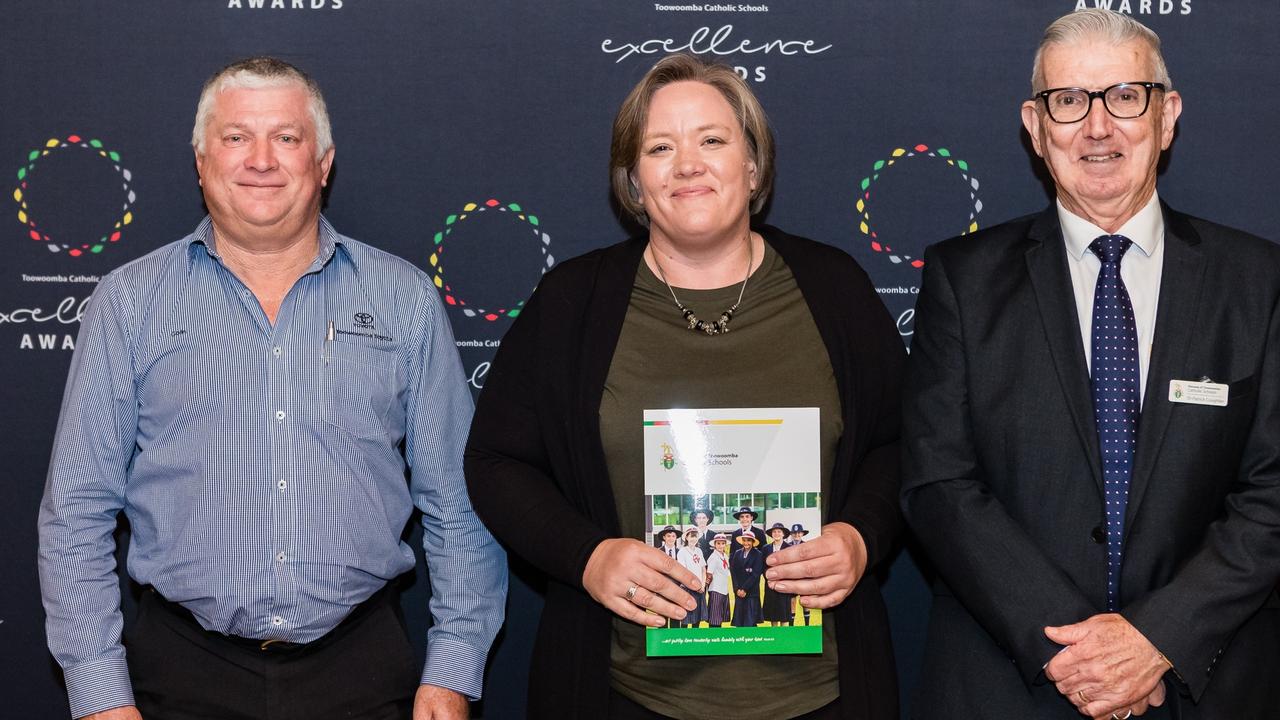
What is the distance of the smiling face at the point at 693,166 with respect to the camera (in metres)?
2.58

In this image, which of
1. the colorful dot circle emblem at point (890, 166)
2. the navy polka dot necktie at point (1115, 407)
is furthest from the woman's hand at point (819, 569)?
the colorful dot circle emblem at point (890, 166)

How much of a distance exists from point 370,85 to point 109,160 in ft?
2.48

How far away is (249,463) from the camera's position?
2.66m

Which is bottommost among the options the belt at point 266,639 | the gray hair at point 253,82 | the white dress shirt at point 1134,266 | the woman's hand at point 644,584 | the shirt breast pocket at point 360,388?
the belt at point 266,639

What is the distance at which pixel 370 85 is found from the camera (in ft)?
10.8

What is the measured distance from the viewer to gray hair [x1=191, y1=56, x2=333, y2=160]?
276 centimetres

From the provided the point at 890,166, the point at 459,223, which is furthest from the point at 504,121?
the point at 890,166

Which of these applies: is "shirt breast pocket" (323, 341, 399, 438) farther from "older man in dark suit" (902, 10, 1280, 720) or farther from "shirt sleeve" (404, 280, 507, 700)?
"older man in dark suit" (902, 10, 1280, 720)

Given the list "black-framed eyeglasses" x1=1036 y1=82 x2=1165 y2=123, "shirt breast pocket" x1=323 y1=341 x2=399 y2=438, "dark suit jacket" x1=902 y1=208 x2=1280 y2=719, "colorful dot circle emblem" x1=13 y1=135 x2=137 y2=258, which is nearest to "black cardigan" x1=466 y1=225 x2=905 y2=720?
"dark suit jacket" x1=902 y1=208 x2=1280 y2=719

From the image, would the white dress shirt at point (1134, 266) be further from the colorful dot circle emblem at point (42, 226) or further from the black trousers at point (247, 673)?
the colorful dot circle emblem at point (42, 226)

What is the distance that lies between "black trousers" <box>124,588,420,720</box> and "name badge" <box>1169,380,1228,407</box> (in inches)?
73.0

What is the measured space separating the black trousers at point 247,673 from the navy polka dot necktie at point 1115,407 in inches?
65.4

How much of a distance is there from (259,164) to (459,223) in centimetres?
74

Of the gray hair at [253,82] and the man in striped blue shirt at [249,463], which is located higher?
the gray hair at [253,82]
